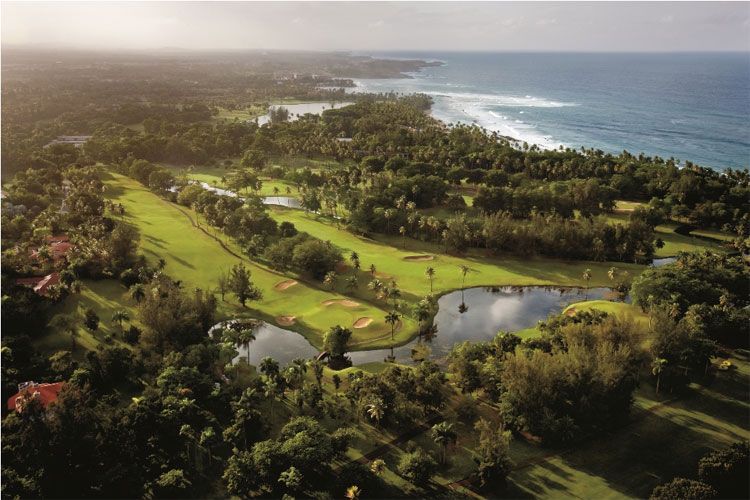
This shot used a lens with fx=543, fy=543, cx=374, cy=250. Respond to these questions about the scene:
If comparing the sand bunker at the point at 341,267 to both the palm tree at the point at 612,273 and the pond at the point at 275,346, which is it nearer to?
the pond at the point at 275,346

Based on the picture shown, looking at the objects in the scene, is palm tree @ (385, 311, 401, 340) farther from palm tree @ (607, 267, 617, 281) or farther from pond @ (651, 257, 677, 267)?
pond @ (651, 257, 677, 267)

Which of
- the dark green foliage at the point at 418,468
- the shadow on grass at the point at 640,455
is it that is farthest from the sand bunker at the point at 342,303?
the shadow on grass at the point at 640,455

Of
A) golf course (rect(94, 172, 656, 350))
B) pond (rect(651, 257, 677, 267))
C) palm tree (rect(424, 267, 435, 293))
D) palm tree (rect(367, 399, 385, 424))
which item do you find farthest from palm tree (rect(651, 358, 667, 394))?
pond (rect(651, 257, 677, 267))

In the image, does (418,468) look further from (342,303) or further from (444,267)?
(444,267)

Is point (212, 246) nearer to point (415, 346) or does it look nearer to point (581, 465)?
point (415, 346)

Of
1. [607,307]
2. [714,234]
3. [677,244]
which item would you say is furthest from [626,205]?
[607,307]

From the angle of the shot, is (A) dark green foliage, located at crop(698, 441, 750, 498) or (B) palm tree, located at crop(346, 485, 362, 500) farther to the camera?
(A) dark green foliage, located at crop(698, 441, 750, 498)
